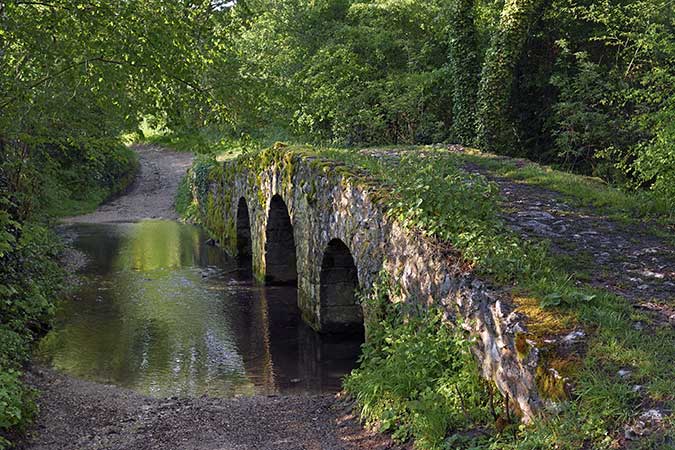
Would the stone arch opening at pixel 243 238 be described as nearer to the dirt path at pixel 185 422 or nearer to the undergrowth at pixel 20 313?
the undergrowth at pixel 20 313

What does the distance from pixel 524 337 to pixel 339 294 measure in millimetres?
6500

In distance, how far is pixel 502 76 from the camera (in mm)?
15078

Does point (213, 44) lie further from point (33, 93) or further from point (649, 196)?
point (649, 196)

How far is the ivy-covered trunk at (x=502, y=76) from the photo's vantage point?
1477 cm

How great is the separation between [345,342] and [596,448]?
23.8 ft

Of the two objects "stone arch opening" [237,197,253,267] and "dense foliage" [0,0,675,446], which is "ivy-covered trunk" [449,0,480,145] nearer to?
"dense foliage" [0,0,675,446]

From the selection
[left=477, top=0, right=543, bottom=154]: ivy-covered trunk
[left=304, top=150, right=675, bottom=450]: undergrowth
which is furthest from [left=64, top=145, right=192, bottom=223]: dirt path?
[left=304, top=150, right=675, bottom=450]: undergrowth

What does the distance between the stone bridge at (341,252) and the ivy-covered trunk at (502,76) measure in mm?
Answer: 5033

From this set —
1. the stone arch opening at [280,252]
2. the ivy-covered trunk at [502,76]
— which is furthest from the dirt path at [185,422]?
the ivy-covered trunk at [502,76]

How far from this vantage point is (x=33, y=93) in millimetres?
7859

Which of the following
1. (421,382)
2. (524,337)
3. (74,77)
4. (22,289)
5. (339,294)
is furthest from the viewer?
(339,294)

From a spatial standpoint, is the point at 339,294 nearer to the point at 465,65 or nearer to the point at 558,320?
the point at 558,320

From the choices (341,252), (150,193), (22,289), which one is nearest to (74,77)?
(22,289)

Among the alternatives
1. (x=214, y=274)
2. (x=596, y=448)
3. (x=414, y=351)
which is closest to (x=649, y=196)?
(x=414, y=351)
